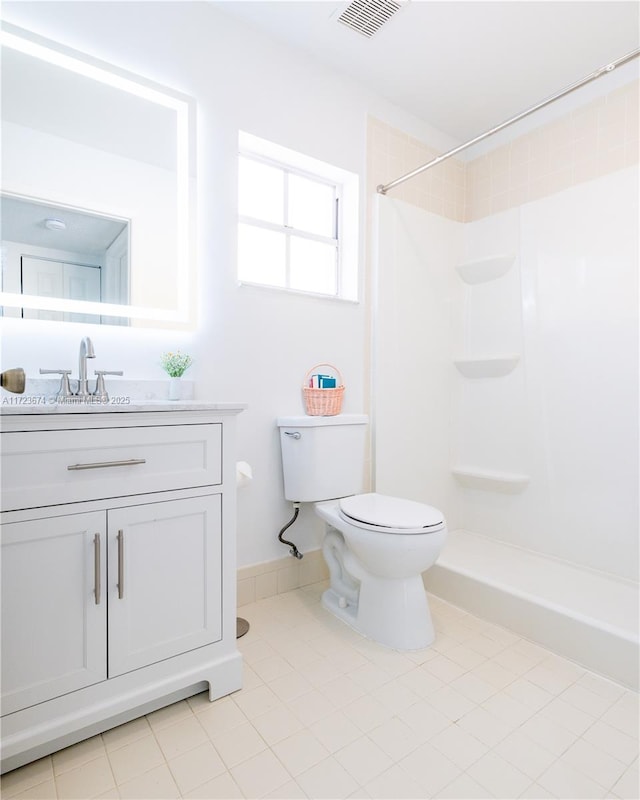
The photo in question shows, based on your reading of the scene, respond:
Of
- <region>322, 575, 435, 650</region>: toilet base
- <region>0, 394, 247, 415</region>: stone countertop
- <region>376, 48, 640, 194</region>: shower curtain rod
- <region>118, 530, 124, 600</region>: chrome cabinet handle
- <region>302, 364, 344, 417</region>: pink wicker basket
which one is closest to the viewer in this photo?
<region>0, 394, 247, 415</region>: stone countertop

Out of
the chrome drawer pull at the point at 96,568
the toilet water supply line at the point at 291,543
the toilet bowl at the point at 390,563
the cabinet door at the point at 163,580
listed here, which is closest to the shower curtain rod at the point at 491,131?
the toilet bowl at the point at 390,563

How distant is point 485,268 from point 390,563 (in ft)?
5.73

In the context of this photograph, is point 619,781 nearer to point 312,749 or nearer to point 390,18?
point 312,749

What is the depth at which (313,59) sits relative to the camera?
2.09m

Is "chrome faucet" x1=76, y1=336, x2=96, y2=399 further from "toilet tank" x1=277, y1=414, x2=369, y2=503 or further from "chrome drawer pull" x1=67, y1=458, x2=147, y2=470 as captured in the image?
"toilet tank" x1=277, y1=414, x2=369, y2=503

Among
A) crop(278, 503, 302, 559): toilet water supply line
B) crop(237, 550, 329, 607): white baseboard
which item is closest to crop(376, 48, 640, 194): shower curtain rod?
crop(278, 503, 302, 559): toilet water supply line

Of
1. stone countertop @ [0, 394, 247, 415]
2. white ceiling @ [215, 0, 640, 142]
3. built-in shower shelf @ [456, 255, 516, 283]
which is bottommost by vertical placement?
stone countertop @ [0, 394, 247, 415]

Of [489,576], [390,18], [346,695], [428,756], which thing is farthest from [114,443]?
[390,18]

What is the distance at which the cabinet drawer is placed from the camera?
40.8 inches

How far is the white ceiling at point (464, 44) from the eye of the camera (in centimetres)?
181

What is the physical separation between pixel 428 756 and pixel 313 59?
8.64ft

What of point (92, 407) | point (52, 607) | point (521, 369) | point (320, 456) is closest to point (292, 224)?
point (320, 456)

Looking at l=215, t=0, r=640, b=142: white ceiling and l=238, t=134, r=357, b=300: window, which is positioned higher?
l=215, t=0, r=640, b=142: white ceiling

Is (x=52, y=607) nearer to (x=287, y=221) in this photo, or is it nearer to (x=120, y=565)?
(x=120, y=565)
